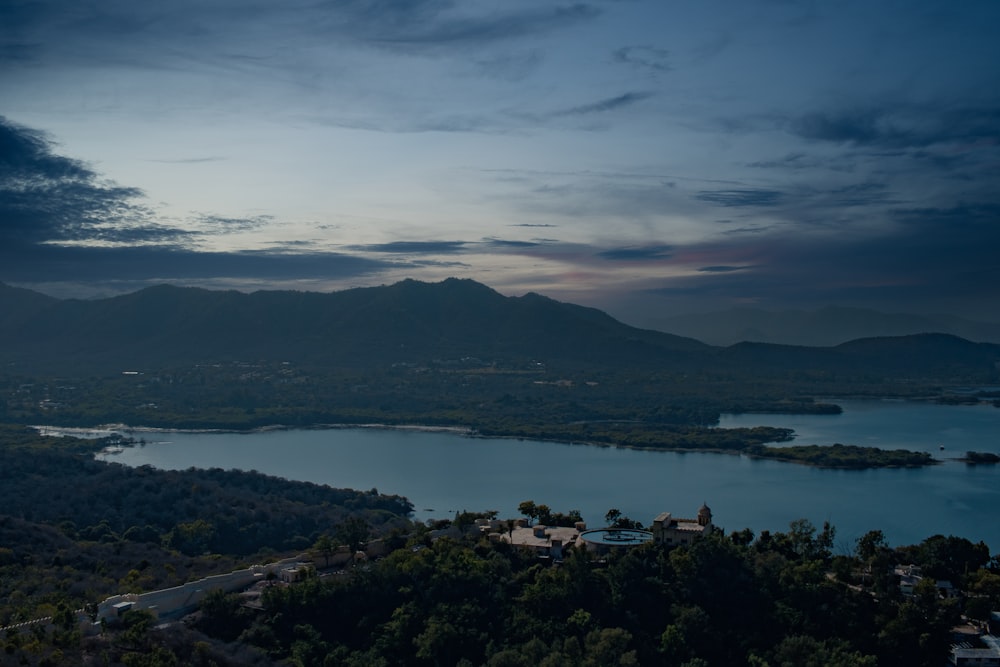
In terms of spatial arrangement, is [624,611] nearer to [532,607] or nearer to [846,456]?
[532,607]

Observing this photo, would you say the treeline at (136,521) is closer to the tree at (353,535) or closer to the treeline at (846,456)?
the tree at (353,535)

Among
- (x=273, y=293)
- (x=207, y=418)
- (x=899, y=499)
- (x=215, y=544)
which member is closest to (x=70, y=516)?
(x=215, y=544)

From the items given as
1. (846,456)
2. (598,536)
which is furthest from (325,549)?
(846,456)

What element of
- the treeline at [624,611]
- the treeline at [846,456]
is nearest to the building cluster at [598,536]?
the treeline at [624,611]

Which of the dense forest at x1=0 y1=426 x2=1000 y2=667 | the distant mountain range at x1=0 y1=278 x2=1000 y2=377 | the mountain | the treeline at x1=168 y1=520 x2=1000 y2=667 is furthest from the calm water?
the mountain

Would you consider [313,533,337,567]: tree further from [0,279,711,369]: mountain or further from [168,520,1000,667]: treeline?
[0,279,711,369]: mountain

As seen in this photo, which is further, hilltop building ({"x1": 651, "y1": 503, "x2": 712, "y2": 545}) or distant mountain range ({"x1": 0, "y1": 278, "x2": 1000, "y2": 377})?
distant mountain range ({"x1": 0, "y1": 278, "x2": 1000, "y2": 377})
